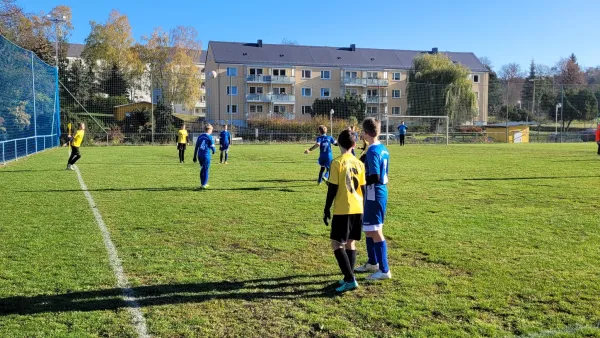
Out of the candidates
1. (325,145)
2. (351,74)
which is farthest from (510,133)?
(325,145)

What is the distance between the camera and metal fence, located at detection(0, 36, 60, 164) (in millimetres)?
20469

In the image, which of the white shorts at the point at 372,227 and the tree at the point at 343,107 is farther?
the tree at the point at 343,107

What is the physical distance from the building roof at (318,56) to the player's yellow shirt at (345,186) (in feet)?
202

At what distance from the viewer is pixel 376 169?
212 inches

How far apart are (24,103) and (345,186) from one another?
23.6 meters

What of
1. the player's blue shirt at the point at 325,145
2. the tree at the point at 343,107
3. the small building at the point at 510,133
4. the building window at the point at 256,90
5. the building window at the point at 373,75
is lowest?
the player's blue shirt at the point at 325,145

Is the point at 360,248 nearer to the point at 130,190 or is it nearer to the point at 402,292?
the point at 402,292

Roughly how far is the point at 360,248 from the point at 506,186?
7.84 metres

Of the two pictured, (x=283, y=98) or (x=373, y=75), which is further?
(x=373, y=75)

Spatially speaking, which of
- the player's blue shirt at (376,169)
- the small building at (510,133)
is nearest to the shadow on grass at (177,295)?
the player's blue shirt at (376,169)

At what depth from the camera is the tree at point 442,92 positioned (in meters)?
54.8

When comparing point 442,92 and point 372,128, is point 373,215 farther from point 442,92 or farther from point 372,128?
point 442,92

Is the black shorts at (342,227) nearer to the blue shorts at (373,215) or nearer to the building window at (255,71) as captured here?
the blue shorts at (373,215)

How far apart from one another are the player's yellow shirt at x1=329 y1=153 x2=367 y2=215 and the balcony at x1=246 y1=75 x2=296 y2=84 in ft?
199
